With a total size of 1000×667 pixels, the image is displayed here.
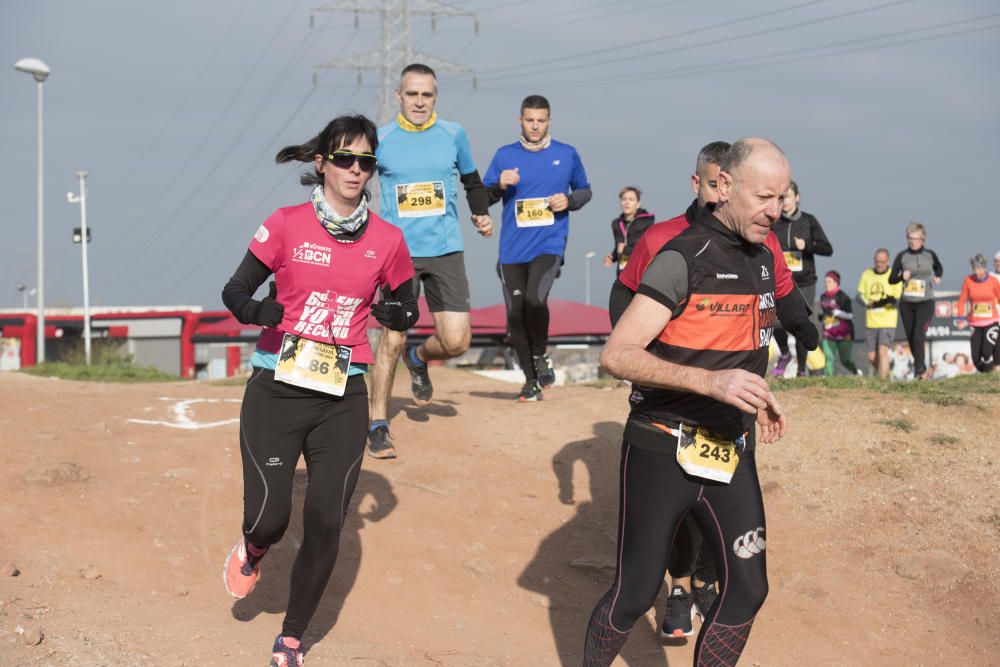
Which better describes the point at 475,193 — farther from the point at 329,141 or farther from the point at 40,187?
the point at 40,187

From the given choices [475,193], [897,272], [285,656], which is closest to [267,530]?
[285,656]

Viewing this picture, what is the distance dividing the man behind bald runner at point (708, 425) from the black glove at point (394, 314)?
1519 millimetres

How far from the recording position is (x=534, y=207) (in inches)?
364

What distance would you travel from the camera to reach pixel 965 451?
25.8 ft

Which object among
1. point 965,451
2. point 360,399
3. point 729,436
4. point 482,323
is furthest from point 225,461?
point 482,323

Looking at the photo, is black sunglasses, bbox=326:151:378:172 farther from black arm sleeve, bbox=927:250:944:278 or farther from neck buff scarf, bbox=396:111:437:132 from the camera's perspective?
black arm sleeve, bbox=927:250:944:278

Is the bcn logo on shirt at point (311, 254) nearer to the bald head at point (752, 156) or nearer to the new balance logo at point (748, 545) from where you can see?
the bald head at point (752, 156)

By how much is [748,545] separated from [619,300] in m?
1.29

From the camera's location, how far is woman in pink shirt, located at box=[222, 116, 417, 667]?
15.9 ft

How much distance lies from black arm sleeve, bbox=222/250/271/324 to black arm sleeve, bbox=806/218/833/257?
763cm

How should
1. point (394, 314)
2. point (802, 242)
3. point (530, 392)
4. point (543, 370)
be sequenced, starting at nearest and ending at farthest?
point (394, 314) < point (543, 370) < point (530, 392) < point (802, 242)

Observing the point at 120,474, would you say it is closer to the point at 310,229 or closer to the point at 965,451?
the point at 310,229

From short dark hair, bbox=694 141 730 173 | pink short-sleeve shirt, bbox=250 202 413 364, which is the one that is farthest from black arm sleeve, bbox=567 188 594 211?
pink short-sleeve shirt, bbox=250 202 413 364

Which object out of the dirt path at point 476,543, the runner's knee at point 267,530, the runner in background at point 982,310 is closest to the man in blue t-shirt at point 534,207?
the dirt path at point 476,543
